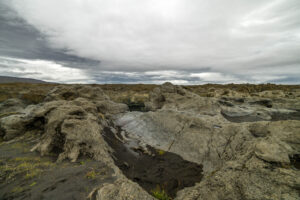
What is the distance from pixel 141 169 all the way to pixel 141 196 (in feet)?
12.7

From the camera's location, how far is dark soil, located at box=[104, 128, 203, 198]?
332 inches

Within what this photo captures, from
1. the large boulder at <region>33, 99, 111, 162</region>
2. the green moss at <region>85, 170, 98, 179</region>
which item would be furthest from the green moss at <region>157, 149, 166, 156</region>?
the green moss at <region>85, 170, 98, 179</region>

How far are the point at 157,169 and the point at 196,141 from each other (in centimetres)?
444

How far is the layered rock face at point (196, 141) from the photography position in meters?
5.71

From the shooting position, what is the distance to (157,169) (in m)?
10.2

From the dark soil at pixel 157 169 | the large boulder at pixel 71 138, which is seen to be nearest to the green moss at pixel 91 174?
the large boulder at pixel 71 138

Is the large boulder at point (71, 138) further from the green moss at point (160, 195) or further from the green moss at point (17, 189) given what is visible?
the green moss at point (160, 195)

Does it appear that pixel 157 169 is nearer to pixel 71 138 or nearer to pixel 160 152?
pixel 160 152

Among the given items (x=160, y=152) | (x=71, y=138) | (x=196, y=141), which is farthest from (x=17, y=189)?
(x=196, y=141)

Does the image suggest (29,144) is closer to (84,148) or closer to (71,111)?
(71,111)

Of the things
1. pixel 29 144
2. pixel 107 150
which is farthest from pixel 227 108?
pixel 29 144

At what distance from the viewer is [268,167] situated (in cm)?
582

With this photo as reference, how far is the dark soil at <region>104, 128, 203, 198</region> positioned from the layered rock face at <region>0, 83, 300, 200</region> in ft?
1.87

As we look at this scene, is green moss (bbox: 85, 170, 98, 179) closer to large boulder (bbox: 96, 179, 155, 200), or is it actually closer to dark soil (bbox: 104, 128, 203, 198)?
large boulder (bbox: 96, 179, 155, 200)
